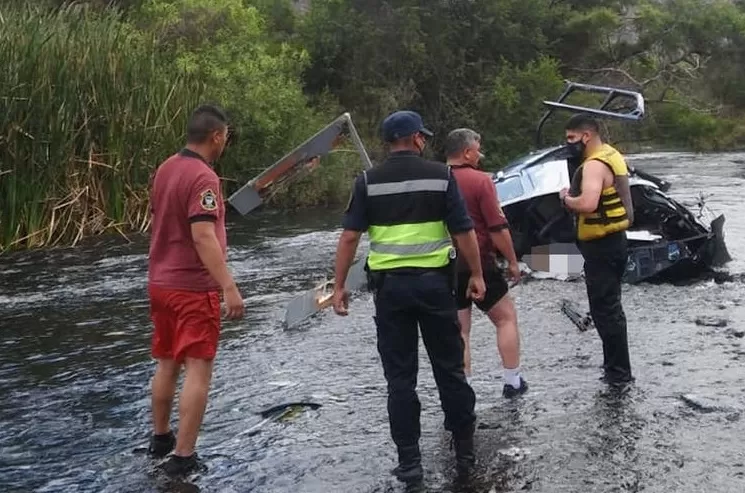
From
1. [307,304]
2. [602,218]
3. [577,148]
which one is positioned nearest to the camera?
[602,218]

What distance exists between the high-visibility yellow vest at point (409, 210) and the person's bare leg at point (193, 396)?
1.16 m

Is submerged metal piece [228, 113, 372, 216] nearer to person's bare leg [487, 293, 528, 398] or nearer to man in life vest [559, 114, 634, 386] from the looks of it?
person's bare leg [487, 293, 528, 398]

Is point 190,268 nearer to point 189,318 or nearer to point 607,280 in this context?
point 189,318

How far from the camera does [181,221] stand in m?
5.36

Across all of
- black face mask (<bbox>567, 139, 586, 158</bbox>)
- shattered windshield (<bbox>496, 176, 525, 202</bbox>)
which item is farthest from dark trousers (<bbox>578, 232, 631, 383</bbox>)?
shattered windshield (<bbox>496, 176, 525, 202</bbox>)

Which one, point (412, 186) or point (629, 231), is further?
point (629, 231)

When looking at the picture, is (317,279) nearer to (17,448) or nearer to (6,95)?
(6,95)

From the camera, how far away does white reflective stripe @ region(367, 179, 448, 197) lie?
5133 millimetres

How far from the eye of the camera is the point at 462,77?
116 ft

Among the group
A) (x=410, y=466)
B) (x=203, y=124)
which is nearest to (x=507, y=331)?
(x=410, y=466)

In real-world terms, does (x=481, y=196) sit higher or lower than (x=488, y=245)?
higher

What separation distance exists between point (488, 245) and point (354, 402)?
58.2 inches

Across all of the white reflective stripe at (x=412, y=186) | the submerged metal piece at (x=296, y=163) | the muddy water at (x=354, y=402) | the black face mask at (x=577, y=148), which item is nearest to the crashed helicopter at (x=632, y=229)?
the muddy water at (x=354, y=402)

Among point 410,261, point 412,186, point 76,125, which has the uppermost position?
point 76,125
